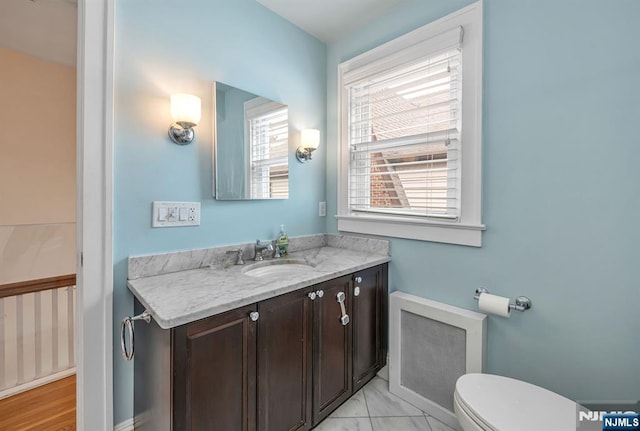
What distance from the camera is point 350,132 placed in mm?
2146

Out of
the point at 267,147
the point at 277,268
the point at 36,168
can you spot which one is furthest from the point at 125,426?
the point at 36,168

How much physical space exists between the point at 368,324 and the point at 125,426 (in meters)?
1.38

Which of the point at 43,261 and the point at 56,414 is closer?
the point at 56,414

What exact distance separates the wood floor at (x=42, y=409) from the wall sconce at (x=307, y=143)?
2.09 m

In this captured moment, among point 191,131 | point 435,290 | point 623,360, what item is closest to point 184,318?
point 191,131

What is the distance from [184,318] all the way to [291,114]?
159 cm

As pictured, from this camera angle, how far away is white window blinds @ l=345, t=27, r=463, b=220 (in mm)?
1621

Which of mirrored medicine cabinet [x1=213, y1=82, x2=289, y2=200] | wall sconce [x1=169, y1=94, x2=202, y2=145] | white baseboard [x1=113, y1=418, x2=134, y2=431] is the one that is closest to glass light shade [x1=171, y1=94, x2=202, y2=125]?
wall sconce [x1=169, y1=94, x2=202, y2=145]

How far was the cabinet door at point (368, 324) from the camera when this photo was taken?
1693mm

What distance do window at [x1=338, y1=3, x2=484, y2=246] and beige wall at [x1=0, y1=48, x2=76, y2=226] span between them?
2.26 m

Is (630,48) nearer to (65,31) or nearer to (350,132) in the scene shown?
(350,132)

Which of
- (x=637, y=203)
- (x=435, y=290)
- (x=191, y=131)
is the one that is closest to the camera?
(x=637, y=203)

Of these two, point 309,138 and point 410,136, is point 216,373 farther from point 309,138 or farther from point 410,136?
point 410,136

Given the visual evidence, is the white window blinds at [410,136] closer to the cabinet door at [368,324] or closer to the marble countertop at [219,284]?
the marble countertop at [219,284]
